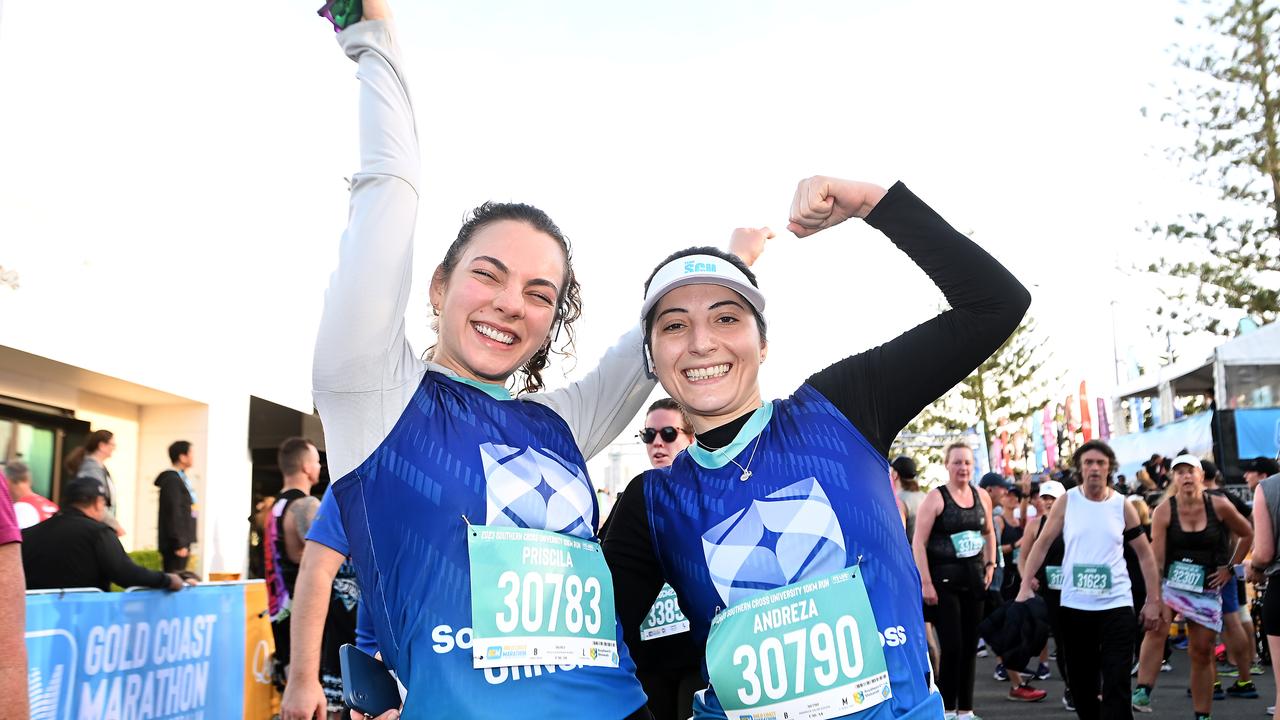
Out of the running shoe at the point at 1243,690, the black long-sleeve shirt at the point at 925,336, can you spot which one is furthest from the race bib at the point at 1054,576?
the black long-sleeve shirt at the point at 925,336

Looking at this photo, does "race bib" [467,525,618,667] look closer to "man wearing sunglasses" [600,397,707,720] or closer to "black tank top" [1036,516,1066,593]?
"man wearing sunglasses" [600,397,707,720]

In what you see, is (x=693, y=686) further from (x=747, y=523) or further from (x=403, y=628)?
(x=403, y=628)

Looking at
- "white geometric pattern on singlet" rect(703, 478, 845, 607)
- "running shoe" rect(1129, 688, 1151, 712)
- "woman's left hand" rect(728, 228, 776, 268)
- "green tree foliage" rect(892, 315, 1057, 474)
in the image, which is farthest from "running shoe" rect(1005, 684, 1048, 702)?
"green tree foliage" rect(892, 315, 1057, 474)

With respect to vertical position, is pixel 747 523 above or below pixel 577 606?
above

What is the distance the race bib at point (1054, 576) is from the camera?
26.6 feet

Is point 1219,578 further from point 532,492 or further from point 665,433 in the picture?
point 532,492

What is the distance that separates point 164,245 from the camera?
1662cm

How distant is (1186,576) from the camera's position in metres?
9.24

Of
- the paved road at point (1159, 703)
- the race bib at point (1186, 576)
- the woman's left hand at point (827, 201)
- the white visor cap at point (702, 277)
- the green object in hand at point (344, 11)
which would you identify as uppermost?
the green object in hand at point (344, 11)

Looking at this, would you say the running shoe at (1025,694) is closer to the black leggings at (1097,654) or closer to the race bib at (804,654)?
the black leggings at (1097,654)

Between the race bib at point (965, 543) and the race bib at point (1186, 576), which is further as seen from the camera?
the race bib at point (1186, 576)

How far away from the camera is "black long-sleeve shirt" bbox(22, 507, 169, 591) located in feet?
21.7

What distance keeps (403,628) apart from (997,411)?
45416mm

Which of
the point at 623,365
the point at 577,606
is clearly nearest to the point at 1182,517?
Result: the point at 623,365
